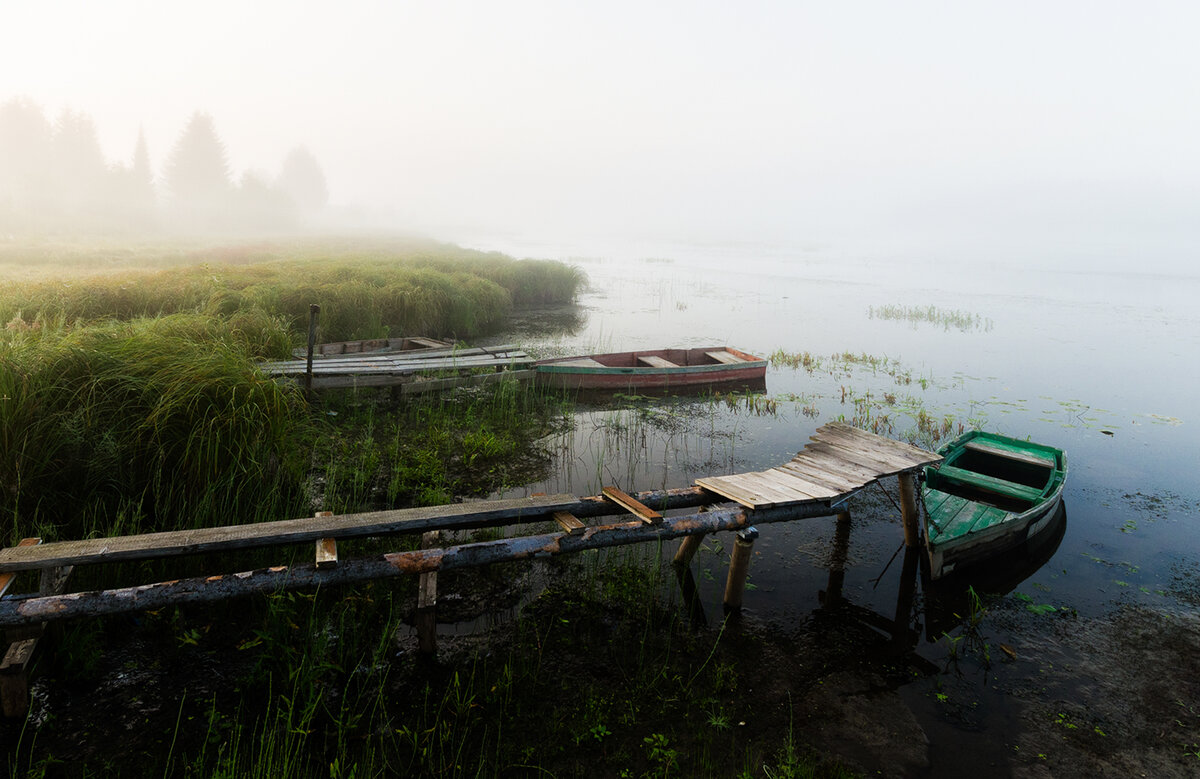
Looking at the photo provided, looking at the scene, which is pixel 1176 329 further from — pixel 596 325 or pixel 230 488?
pixel 230 488

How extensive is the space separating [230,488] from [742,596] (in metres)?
4.97

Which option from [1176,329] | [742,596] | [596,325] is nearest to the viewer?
[742,596]

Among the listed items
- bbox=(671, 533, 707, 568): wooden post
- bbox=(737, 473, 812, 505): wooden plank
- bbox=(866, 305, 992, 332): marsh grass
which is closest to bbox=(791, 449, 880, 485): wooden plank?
bbox=(737, 473, 812, 505): wooden plank

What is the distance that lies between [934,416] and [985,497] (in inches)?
193

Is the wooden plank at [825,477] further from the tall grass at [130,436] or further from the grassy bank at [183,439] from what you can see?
the tall grass at [130,436]

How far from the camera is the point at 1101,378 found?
59.2 ft

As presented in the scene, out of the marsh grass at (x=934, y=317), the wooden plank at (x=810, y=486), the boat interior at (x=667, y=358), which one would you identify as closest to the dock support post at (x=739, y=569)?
the wooden plank at (x=810, y=486)

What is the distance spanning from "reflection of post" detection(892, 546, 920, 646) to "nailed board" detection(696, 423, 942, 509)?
115 cm

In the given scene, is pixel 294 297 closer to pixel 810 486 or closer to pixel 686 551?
pixel 686 551

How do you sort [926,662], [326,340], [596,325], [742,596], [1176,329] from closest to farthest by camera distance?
[926,662] < [742,596] < [326,340] < [596,325] < [1176,329]

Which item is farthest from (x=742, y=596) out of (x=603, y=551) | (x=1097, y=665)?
(x=1097, y=665)

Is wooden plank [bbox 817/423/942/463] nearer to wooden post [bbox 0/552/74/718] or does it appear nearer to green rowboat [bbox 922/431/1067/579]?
green rowboat [bbox 922/431/1067/579]

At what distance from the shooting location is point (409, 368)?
11.0m

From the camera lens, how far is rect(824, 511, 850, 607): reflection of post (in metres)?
6.26
